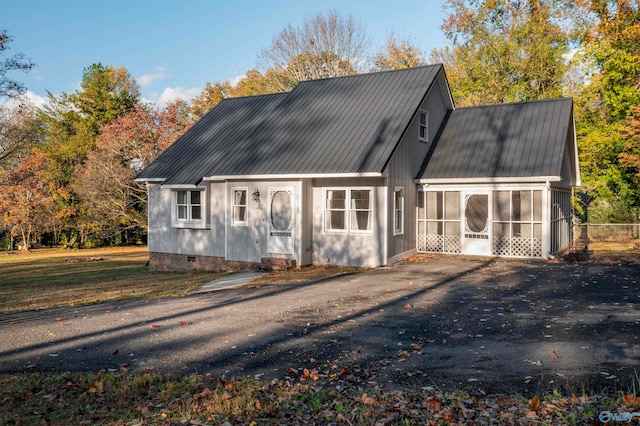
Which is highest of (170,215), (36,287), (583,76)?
(583,76)

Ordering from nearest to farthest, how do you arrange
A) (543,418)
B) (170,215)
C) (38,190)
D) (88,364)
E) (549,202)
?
1. (543,418)
2. (88,364)
3. (549,202)
4. (170,215)
5. (38,190)

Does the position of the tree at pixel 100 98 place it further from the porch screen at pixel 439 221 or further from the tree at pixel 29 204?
the porch screen at pixel 439 221

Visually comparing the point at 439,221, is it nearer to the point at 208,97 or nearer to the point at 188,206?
the point at 188,206

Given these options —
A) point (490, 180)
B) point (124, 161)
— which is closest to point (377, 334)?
point (490, 180)

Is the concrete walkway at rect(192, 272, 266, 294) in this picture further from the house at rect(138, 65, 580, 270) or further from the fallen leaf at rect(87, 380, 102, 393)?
the fallen leaf at rect(87, 380, 102, 393)

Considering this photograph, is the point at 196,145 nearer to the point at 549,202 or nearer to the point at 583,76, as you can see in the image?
the point at 549,202

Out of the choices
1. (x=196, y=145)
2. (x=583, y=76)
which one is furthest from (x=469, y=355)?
(x=583, y=76)

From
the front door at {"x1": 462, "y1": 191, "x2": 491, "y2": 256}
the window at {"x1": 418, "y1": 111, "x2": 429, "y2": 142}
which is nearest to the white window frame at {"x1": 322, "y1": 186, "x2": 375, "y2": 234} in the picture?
the front door at {"x1": 462, "y1": 191, "x2": 491, "y2": 256}

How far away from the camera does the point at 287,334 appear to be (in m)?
8.62

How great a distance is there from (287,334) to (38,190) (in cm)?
3791

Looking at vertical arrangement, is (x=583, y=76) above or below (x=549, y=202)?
above

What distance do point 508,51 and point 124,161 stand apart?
2650cm

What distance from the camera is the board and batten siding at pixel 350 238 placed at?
17.3 m

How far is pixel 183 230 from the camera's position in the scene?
68.6ft
